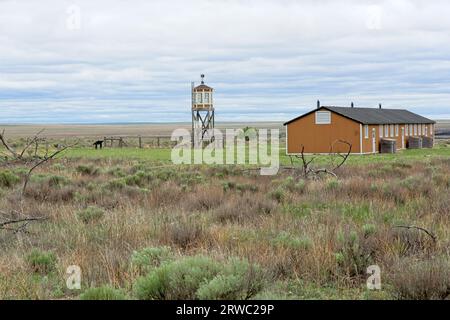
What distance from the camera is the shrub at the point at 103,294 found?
584cm

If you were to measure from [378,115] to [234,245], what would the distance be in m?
42.8

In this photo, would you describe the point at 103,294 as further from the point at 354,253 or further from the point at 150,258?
the point at 354,253

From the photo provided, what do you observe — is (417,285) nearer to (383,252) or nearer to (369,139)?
(383,252)

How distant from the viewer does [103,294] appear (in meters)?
5.89

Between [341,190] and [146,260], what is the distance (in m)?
8.90

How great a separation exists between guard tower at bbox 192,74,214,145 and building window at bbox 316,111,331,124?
11.5m

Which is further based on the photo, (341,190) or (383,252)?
(341,190)

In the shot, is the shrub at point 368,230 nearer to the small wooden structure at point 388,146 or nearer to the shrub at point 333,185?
the shrub at point 333,185

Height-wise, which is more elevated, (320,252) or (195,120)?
(195,120)

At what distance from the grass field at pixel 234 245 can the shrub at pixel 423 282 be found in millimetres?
11

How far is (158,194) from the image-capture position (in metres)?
15.2

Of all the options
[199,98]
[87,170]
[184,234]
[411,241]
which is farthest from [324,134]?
[411,241]
